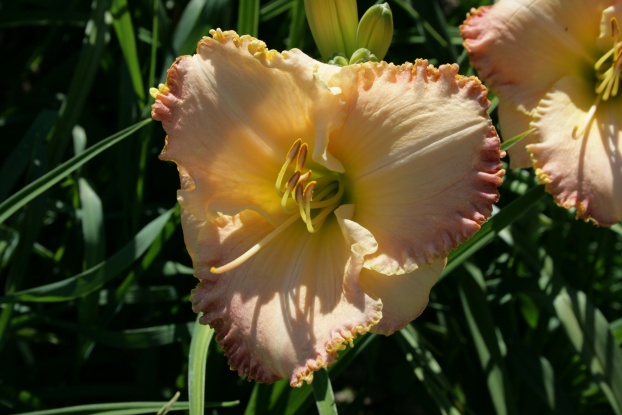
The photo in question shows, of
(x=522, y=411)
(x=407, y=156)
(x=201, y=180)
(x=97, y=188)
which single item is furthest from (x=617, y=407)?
(x=97, y=188)

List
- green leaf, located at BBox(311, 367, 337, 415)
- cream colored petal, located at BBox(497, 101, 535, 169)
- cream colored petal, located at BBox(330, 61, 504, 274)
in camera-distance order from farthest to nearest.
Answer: cream colored petal, located at BBox(497, 101, 535, 169) < green leaf, located at BBox(311, 367, 337, 415) < cream colored petal, located at BBox(330, 61, 504, 274)

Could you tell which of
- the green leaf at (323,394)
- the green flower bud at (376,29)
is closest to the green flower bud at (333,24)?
the green flower bud at (376,29)

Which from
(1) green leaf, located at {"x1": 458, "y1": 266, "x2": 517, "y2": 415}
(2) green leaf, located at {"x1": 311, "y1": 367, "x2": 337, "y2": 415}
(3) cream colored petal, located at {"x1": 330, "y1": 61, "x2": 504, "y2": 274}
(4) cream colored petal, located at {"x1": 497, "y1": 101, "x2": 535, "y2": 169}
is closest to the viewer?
(3) cream colored petal, located at {"x1": 330, "y1": 61, "x2": 504, "y2": 274}

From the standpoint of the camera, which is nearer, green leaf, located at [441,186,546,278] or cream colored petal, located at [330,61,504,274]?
cream colored petal, located at [330,61,504,274]

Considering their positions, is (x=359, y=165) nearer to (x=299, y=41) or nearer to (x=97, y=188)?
(x=299, y=41)

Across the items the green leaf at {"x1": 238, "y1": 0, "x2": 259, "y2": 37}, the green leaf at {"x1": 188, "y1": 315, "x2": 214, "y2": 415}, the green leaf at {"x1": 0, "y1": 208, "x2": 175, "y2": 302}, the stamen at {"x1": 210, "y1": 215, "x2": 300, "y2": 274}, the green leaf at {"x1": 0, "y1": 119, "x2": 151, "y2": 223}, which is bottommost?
the green leaf at {"x1": 188, "y1": 315, "x2": 214, "y2": 415}

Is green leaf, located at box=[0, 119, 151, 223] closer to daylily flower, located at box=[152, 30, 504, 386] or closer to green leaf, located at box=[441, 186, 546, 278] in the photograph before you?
daylily flower, located at box=[152, 30, 504, 386]

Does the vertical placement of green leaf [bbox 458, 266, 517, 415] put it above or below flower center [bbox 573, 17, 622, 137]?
below

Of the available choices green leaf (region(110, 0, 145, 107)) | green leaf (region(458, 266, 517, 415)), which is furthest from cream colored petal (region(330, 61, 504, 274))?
green leaf (region(110, 0, 145, 107))
